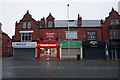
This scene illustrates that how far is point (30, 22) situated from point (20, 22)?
282 centimetres

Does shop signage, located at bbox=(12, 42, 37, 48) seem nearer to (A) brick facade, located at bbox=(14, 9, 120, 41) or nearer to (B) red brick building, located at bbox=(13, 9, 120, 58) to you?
(B) red brick building, located at bbox=(13, 9, 120, 58)

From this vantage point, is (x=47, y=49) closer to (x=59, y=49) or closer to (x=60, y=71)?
(x=59, y=49)

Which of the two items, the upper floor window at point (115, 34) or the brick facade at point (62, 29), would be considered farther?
the brick facade at point (62, 29)

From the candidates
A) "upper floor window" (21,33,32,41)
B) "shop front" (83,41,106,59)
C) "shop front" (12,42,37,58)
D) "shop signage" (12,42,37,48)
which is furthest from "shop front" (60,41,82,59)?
"upper floor window" (21,33,32,41)

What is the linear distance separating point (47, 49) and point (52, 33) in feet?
14.7

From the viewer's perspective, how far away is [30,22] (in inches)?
890

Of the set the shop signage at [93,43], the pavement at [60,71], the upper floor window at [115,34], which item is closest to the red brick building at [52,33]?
the upper floor window at [115,34]

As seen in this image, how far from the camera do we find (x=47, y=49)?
2150 cm

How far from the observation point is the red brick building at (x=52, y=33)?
69.7ft

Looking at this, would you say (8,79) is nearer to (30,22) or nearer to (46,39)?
(46,39)

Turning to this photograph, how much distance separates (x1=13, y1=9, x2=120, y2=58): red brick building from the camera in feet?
69.7

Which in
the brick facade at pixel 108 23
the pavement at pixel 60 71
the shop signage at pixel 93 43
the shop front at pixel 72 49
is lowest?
the pavement at pixel 60 71

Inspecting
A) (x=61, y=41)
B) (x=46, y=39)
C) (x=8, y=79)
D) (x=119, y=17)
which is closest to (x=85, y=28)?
(x=61, y=41)

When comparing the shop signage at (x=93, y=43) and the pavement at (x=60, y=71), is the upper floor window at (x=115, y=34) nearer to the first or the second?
the shop signage at (x=93, y=43)
